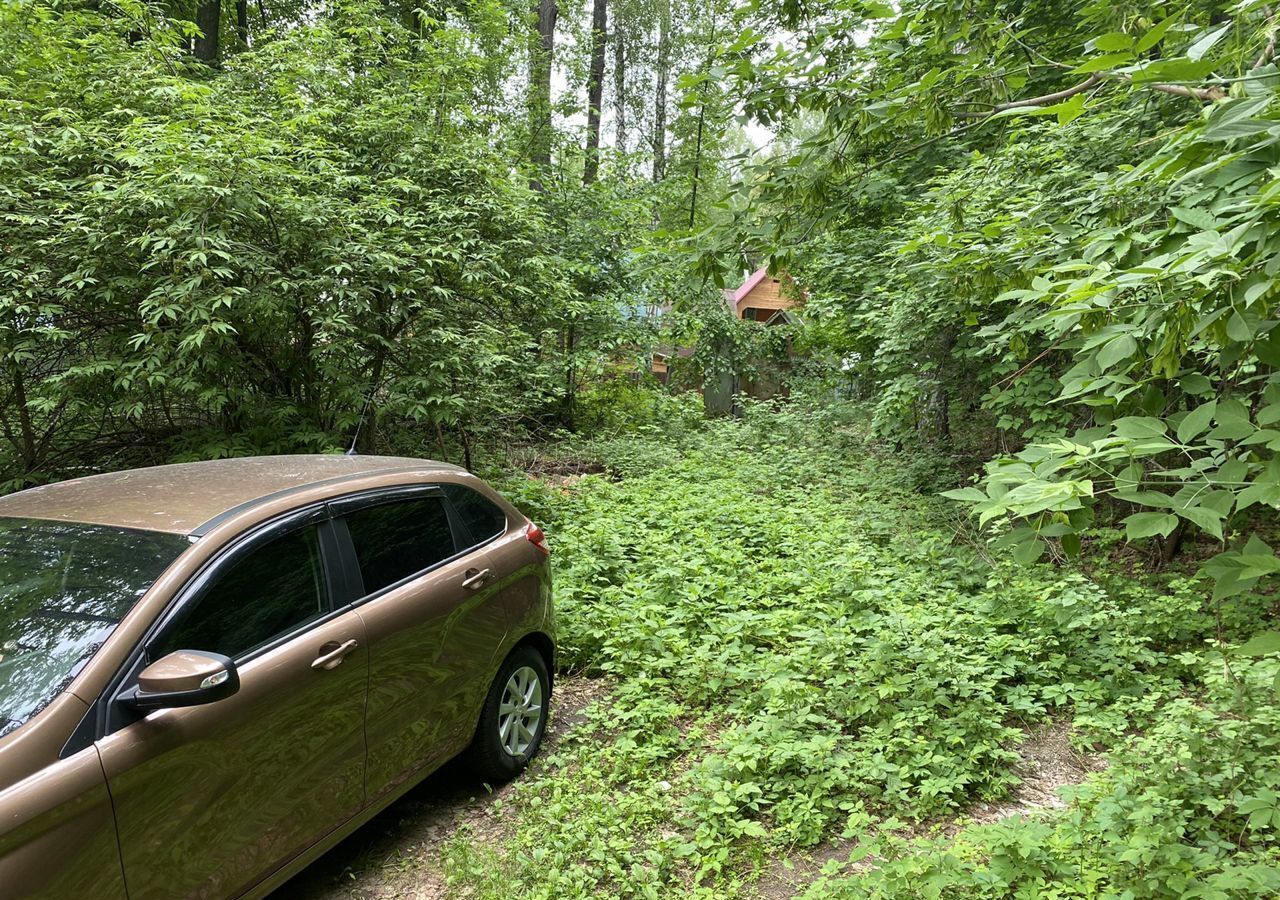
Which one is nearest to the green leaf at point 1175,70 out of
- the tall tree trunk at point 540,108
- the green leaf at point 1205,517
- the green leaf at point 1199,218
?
the green leaf at point 1199,218

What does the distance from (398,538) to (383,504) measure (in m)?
0.17

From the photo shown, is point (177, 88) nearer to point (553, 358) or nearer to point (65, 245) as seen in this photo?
point (65, 245)

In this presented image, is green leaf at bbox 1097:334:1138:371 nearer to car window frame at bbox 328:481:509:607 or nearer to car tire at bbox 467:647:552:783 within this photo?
car window frame at bbox 328:481:509:607

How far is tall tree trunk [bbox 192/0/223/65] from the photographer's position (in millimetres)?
12609

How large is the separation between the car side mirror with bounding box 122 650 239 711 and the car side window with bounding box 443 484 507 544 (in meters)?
1.68

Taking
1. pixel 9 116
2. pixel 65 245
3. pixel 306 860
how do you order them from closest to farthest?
1. pixel 306 860
2. pixel 65 245
3. pixel 9 116

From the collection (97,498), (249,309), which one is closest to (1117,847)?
(97,498)

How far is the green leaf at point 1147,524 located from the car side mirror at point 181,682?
7.89ft

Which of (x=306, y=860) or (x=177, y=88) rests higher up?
(x=177, y=88)

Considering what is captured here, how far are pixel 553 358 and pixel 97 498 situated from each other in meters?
8.80

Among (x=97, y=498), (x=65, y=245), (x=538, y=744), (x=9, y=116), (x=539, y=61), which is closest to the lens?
(x=97, y=498)

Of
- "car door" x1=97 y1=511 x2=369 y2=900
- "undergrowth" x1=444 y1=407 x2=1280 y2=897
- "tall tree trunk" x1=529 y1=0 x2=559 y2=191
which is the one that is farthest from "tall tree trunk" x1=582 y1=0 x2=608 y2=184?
"car door" x1=97 y1=511 x2=369 y2=900

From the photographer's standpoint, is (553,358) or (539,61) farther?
(539,61)

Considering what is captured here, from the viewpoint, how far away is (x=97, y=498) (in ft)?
8.94
